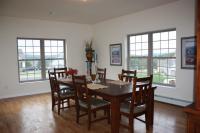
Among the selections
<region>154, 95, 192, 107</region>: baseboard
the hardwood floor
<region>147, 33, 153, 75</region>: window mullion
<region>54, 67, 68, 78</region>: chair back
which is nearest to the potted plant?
<region>54, 67, 68, 78</region>: chair back

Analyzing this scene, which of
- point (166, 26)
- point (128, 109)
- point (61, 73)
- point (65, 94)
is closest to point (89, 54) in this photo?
point (61, 73)

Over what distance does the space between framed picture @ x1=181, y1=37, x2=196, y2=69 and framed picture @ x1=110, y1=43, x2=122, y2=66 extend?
2184 millimetres

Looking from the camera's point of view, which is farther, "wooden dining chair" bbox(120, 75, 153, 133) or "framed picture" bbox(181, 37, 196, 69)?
"framed picture" bbox(181, 37, 196, 69)

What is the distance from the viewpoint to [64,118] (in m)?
3.70

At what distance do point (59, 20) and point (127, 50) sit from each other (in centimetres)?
263

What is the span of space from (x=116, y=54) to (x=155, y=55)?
1.50m

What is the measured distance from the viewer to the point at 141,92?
9.09 ft

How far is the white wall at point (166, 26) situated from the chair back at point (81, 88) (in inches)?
97.7

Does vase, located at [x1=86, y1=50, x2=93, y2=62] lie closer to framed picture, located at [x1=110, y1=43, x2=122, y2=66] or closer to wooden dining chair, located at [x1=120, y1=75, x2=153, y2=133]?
framed picture, located at [x1=110, y1=43, x2=122, y2=66]

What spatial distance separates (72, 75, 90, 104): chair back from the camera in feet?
Answer: 10.1

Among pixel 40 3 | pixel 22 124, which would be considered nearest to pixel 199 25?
pixel 22 124

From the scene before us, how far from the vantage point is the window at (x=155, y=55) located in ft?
15.1

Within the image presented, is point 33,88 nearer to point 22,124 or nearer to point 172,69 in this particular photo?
point 22,124

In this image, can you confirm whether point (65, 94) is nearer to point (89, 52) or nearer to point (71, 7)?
point (71, 7)
